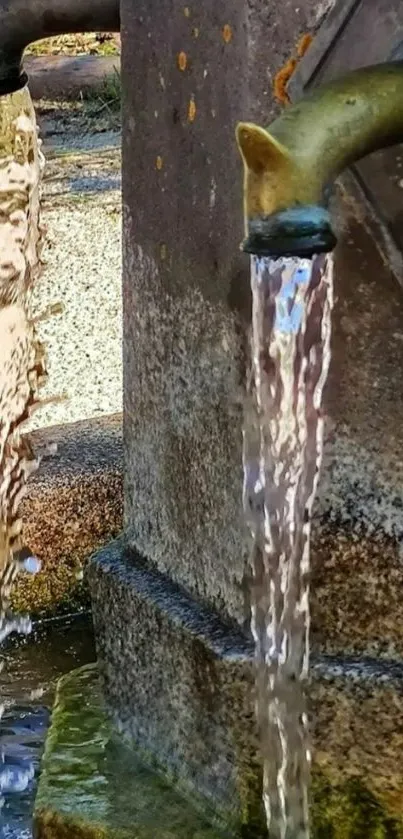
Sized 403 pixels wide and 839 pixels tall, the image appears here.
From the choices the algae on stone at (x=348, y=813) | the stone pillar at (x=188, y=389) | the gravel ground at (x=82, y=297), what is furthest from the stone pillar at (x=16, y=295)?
the gravel ground at (x=82, y=297)

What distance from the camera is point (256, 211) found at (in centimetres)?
144

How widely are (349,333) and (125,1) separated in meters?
0.56

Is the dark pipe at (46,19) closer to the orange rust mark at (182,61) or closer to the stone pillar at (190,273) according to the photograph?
the stone pillar at (190,273)

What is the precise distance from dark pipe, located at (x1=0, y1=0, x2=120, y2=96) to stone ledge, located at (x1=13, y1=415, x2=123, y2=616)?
1561 millimetres

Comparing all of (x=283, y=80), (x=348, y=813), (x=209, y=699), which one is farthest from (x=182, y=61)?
(x=348, y=813)

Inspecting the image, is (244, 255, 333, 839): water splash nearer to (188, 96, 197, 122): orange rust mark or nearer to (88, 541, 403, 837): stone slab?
(88, 541, 403, 837): stone slab

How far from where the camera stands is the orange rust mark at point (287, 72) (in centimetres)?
177

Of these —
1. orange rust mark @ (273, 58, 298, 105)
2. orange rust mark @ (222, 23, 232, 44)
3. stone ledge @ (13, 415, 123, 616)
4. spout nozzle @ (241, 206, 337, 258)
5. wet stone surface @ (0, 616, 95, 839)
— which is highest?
orange rust mark @ (222, 23, 232, 44)

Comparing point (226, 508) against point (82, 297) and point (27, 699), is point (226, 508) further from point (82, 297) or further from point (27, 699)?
point (82, 297)

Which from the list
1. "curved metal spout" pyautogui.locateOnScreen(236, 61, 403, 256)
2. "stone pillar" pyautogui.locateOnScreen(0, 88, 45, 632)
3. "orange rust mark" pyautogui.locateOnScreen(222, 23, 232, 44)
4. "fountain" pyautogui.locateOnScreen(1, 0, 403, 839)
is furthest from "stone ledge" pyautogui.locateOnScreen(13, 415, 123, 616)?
"curved metal spout" pyautogui.locateOnScreen(236, 61, 403, 256)

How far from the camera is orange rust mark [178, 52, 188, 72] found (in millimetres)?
1933

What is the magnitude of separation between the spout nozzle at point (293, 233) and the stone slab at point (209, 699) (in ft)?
2.07

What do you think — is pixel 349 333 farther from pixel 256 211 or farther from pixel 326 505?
pixel 256 211

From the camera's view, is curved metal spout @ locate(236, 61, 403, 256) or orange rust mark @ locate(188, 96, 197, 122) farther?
orange rust mark @ locate(188, 96, 197, 122)
